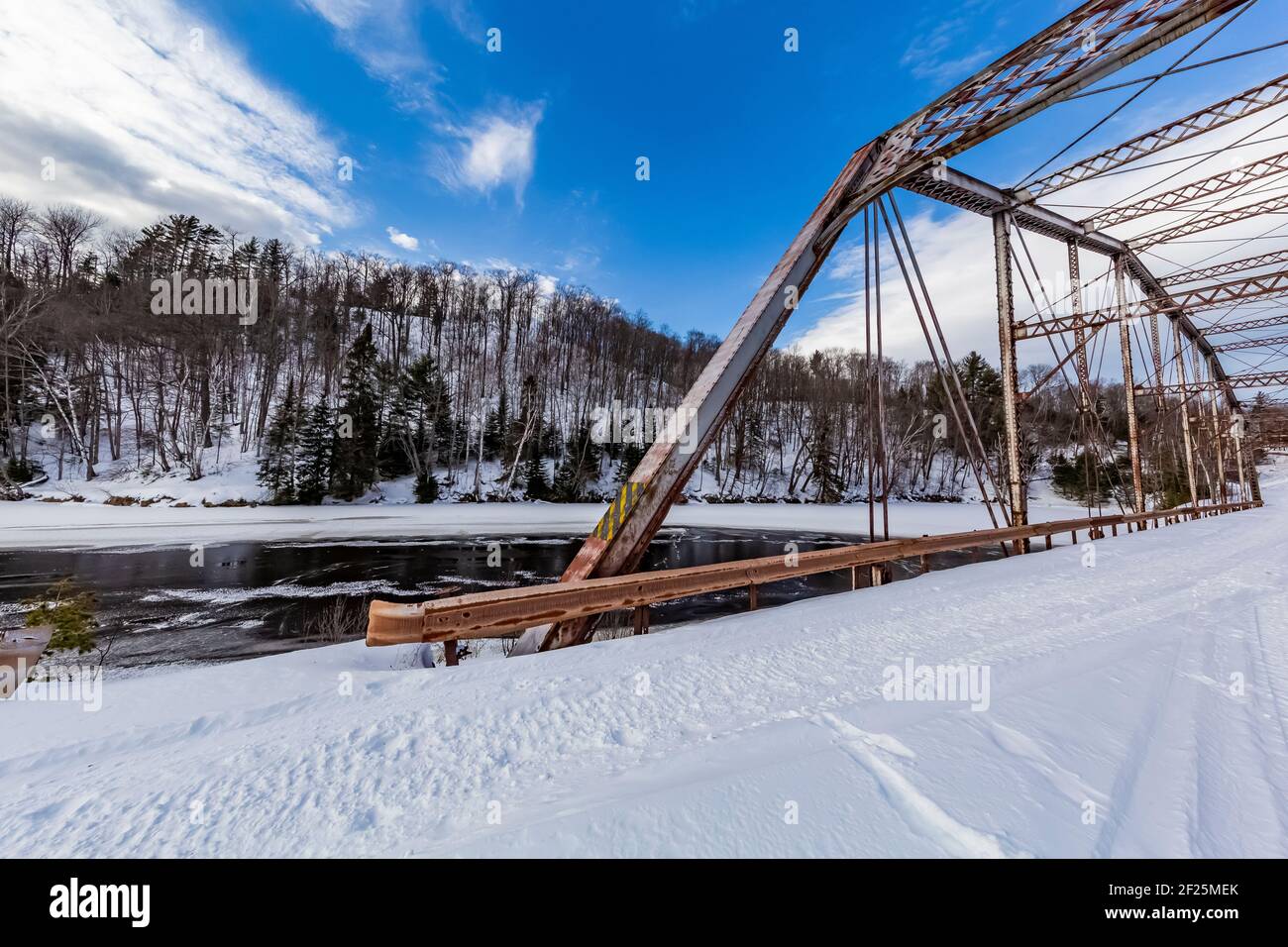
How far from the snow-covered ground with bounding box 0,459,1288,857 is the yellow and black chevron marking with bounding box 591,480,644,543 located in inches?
53.4

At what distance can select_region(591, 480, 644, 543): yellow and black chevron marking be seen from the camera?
16.1 feet

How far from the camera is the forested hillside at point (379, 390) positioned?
28.2m

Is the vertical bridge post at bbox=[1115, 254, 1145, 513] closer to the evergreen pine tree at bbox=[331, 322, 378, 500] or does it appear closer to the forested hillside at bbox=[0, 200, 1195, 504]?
the forested hillside at bbox=[0, 200, 1195, 504]

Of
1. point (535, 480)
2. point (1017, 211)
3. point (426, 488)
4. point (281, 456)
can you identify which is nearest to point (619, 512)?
point (1017, 211)

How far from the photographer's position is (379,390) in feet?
108

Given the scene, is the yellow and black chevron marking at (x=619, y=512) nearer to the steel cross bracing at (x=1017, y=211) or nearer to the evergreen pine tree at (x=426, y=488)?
the steel cross bracing at (x=1017, y=211)

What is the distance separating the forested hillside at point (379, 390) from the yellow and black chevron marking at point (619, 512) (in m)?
14.6

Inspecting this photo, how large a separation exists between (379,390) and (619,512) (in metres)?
34.2

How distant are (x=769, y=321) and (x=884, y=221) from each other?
3817 millimetres

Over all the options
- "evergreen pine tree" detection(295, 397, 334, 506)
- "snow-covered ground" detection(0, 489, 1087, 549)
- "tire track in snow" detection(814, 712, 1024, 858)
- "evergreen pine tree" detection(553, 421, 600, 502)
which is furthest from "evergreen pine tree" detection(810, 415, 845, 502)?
"tire track in snow" detection(814, 712, 1024, 858)

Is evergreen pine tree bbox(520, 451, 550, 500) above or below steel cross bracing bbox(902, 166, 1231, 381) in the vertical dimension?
below
